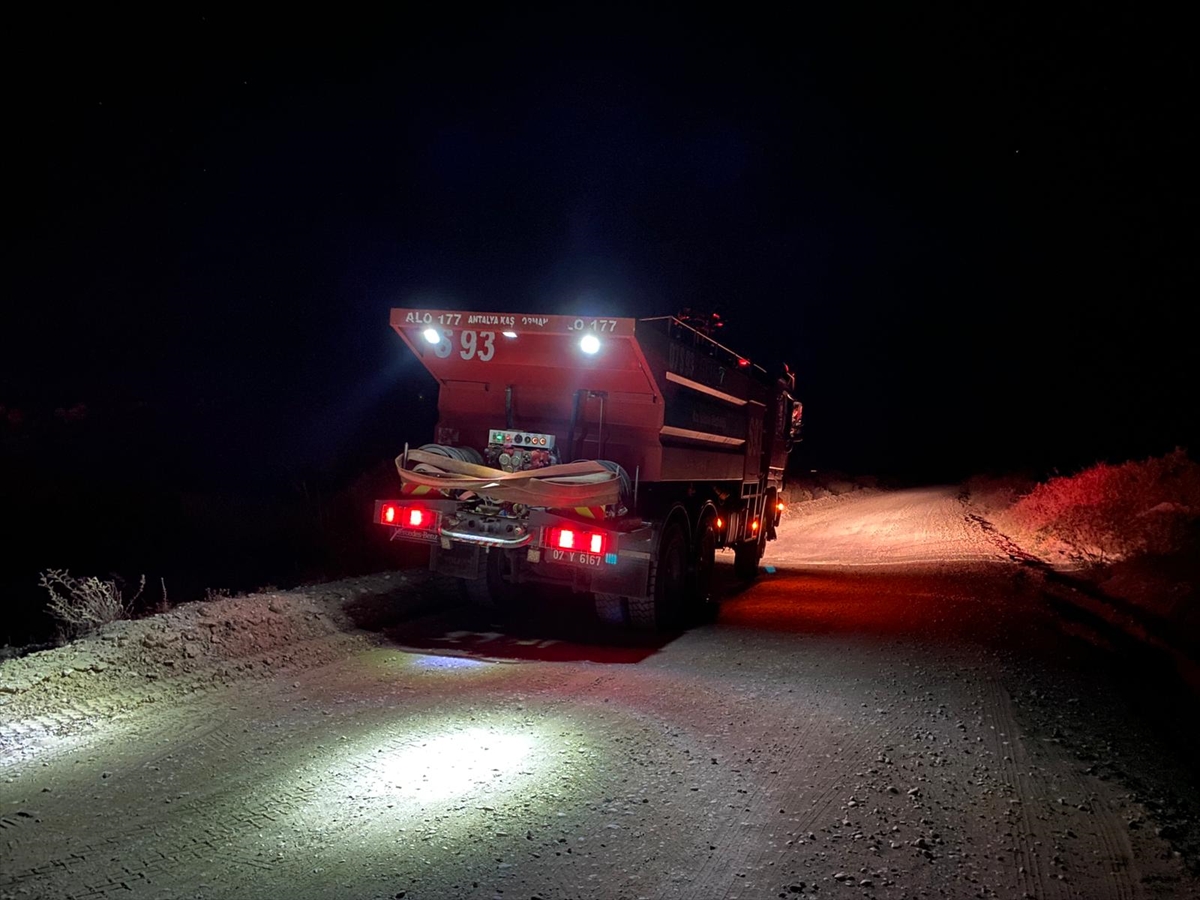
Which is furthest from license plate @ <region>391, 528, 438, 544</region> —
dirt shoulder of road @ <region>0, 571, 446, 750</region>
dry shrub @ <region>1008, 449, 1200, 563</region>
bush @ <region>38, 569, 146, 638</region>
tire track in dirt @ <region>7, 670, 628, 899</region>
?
dry shrub @ <region>1008, 449, 1200, 563</region>

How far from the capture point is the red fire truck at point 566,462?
311 inches

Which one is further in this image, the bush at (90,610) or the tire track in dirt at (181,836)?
the bush at (90,610)

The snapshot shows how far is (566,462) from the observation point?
29.0ft

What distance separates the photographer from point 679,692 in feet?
21.1

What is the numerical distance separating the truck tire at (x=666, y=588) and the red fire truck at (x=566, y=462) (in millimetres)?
20

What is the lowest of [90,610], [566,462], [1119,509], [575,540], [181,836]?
[181,836]

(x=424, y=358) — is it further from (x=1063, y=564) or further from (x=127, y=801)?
(x=1063, y=564)

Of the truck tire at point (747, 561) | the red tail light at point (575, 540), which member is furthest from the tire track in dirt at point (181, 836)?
the truck tire at point (747, 561)

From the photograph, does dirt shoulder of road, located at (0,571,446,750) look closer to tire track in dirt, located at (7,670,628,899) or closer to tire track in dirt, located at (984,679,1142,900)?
tire track in dirt, located at (7,670,628,899)

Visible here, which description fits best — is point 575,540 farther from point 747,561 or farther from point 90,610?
point 747,561

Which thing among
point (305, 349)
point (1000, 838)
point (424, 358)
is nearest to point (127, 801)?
point (1000, 838)

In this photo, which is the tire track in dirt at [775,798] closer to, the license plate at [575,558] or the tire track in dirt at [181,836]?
the tire track in dirt at [181,836]

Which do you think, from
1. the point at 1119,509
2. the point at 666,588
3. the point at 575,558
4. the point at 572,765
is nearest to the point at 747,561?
the point at 666,588

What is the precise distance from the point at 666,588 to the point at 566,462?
1.73 m
